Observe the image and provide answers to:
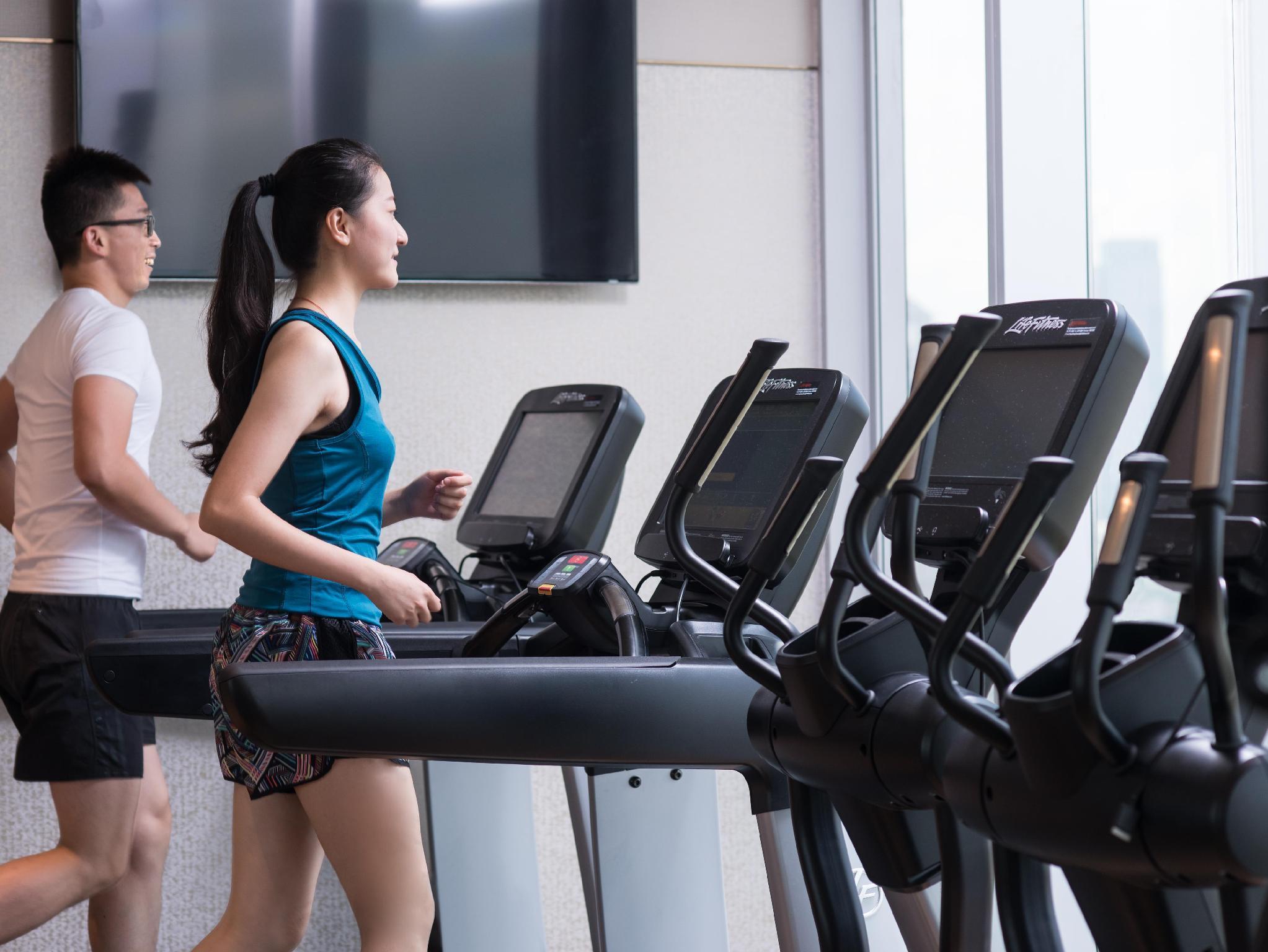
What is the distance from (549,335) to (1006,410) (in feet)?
6.99

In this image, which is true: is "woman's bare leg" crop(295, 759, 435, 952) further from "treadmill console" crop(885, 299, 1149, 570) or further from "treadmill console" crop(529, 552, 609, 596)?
"treadmill console" crop(885, 299, 1149, 570)

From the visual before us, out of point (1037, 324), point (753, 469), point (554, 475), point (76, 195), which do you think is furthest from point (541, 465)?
point (1037, 324)

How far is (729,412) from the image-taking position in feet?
4.31

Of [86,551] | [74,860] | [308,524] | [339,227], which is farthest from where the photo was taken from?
[86,551]

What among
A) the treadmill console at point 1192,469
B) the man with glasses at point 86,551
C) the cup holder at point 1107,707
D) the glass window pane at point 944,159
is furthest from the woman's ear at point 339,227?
the glass window pane at point 944,159

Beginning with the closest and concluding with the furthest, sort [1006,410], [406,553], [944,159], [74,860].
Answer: [1006,410], [74,860], [406,553], [944,159]

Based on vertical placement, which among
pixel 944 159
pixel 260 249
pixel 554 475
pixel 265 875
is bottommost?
pixel 265 875

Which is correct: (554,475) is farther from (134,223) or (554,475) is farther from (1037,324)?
(1037,324)

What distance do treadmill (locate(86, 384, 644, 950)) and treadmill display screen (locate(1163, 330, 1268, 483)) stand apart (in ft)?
3.27

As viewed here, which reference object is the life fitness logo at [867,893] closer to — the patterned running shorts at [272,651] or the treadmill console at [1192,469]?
the patterned running shorts at [272,651]

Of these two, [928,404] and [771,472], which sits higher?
[928,404]

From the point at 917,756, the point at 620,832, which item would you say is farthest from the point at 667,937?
the point at 917,756

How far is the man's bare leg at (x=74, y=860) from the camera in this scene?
7.95 feet

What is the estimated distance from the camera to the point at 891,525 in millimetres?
→ 1411
